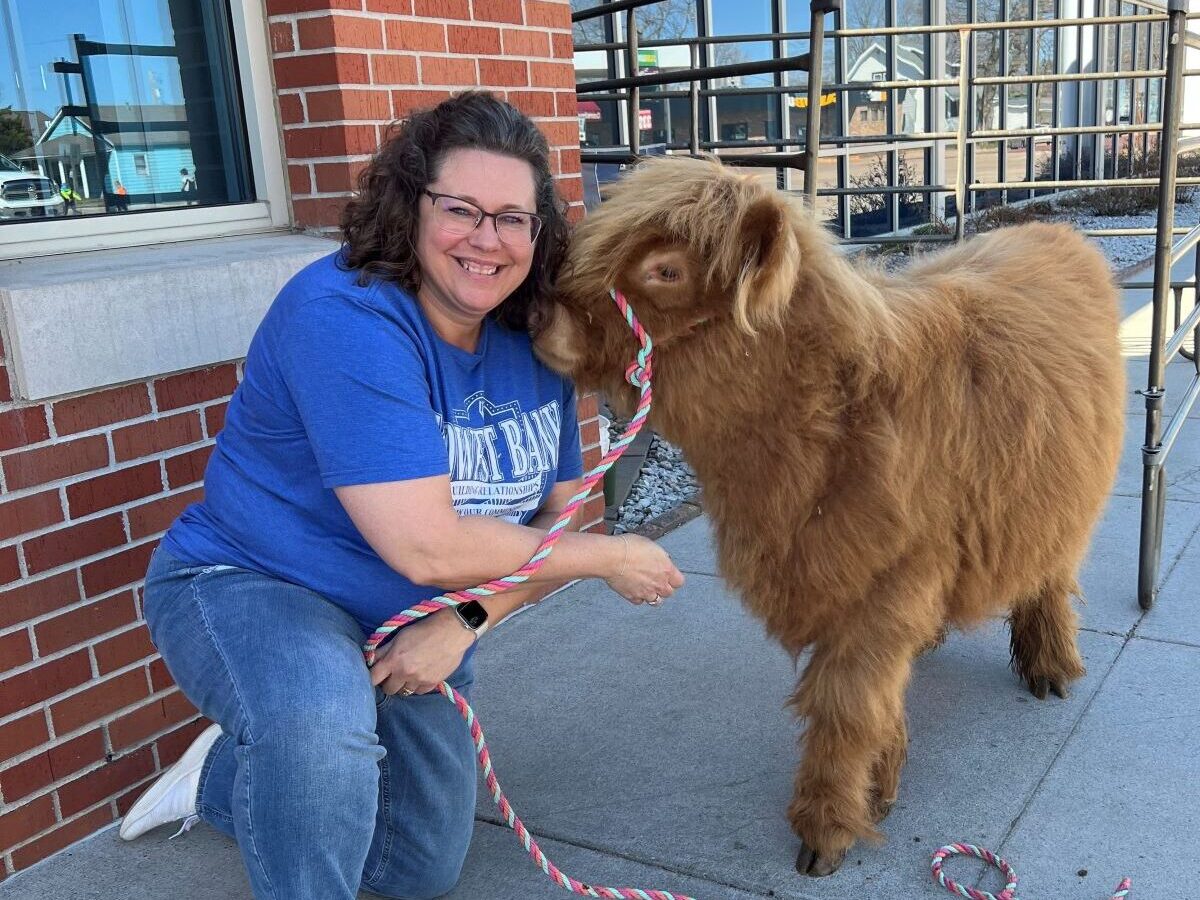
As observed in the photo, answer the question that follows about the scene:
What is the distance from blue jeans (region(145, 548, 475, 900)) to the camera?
6.68 ft

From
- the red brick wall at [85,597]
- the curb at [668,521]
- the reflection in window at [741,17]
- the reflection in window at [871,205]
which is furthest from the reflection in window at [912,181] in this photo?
the red brick wall at [85,597]

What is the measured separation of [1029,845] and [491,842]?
132 centimetres

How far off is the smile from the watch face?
2.29ft

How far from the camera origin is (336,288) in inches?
86.0

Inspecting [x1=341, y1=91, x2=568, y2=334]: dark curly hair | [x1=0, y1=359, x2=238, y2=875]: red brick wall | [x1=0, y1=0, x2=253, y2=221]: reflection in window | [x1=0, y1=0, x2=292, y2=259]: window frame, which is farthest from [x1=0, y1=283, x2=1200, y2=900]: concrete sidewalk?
[x1=0, y1=0, x2=253, y2=221]: reflection in window

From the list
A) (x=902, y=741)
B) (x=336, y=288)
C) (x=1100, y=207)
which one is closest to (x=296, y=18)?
(x=336, y=288)

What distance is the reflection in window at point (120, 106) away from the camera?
2967 millimetres

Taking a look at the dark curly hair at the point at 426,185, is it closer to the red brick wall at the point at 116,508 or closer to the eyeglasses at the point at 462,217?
the eyeglasses at the point at 462,217

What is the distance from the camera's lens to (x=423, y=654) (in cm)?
230

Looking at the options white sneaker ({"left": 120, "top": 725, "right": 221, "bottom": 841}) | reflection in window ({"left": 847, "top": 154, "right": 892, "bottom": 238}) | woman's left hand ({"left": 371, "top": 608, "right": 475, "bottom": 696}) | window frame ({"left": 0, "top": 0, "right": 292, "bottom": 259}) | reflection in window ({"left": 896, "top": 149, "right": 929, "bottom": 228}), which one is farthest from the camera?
reflection in window ({"left": 896, "top": 149, "right": 929, "bottom": 228})

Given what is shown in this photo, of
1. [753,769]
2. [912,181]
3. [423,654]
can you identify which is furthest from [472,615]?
[912,181]

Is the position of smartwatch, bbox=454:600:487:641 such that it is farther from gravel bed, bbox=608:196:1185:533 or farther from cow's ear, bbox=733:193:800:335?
gravel bed, bbox=608:196:1185:533

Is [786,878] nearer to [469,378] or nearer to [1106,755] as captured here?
[1106,755]

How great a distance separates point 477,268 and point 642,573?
2.46ft
